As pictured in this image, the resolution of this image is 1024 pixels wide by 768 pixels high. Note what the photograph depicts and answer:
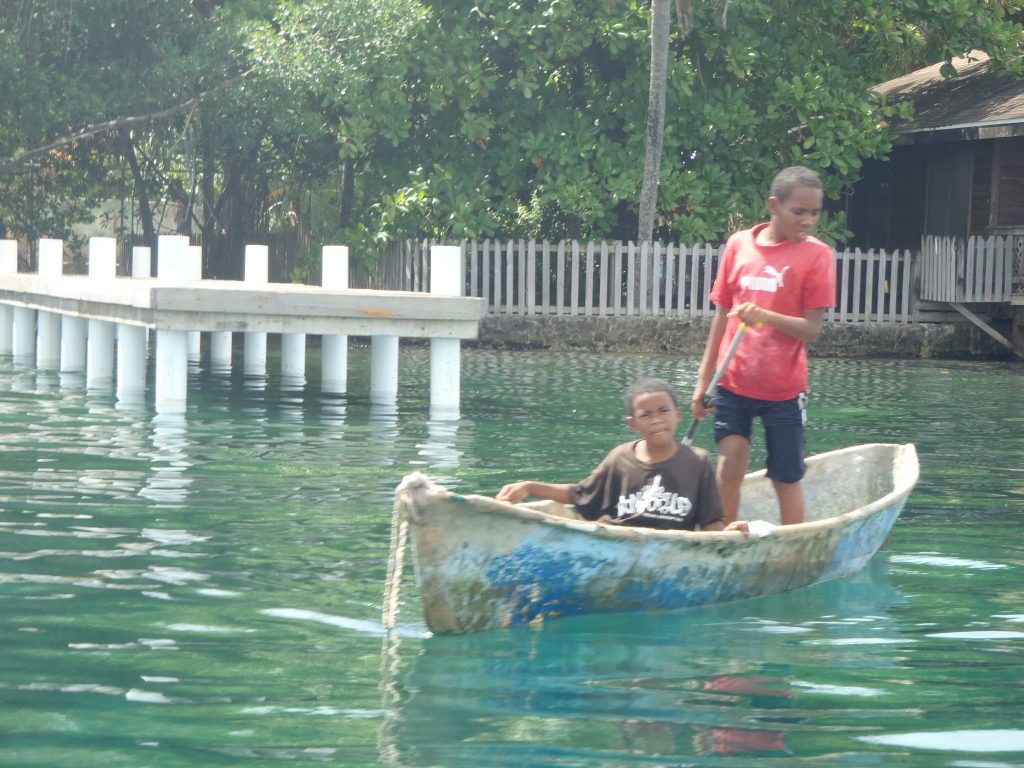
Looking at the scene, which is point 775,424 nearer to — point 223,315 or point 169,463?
point 169,463

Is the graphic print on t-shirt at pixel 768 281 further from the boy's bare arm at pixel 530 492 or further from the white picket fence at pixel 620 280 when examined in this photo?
the white picket fence at pixel 620 280

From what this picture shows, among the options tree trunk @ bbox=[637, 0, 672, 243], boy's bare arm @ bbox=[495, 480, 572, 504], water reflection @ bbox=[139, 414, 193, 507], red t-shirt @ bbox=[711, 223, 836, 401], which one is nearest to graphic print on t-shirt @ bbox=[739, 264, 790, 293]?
red t-shirt @ bbox=[711, 223, 836, 401]

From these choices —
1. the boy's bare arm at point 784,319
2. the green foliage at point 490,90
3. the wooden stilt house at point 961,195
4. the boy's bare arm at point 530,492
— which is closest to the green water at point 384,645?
the boy's bare arm at point 530,492

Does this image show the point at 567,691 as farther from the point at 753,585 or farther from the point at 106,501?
the point at 106,501

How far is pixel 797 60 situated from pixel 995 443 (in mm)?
14199

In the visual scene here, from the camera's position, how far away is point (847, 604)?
24.0ft

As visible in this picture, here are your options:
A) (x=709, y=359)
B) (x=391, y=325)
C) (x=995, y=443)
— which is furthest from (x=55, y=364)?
(x=709, y=359)

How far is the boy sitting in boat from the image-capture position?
6969mm

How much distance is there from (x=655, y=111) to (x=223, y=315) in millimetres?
12395

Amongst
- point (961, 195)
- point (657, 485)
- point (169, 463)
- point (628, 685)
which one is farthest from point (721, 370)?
point (961, 195)

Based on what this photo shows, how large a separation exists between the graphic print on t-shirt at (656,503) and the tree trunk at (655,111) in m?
17.8

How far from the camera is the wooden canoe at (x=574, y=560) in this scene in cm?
610

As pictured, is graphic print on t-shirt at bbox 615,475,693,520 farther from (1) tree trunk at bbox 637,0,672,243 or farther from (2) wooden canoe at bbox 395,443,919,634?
(1) tree trunk at bbox 637,0,672,243

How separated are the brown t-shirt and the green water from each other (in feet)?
1.41
